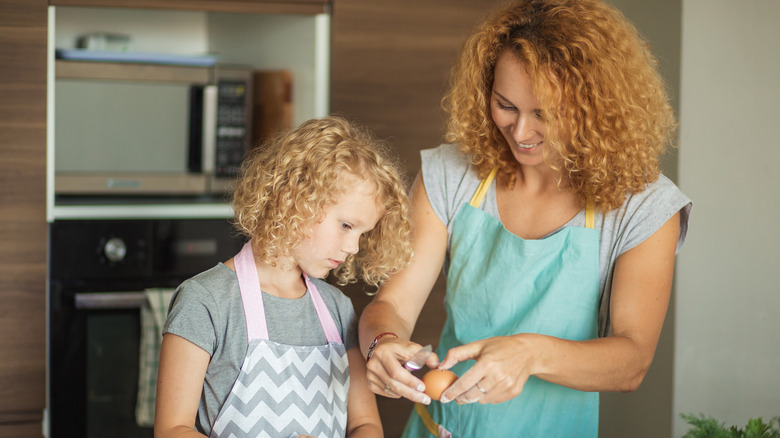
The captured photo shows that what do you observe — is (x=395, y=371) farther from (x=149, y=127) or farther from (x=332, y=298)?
(x=149, y=127)

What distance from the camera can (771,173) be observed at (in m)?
1.77

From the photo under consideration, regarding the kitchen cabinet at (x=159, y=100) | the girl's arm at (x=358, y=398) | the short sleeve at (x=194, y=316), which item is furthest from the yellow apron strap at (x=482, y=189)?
the kitchen cabinet at (x=159, y=100)

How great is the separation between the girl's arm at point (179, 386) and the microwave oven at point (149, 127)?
99 cm

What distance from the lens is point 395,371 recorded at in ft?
3.40

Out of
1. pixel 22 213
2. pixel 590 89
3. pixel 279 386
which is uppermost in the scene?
pixel 590 89

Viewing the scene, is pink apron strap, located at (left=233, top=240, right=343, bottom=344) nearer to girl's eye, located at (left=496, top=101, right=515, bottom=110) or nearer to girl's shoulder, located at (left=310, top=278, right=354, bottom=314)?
girl's shoulder, located at (left=310, top=278, right=354, bottom=314)

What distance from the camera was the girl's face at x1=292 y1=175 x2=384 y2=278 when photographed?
3.83ft

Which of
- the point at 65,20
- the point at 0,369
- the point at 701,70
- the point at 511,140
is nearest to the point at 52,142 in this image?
the point at 0,369

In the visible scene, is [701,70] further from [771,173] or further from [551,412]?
[551,412]

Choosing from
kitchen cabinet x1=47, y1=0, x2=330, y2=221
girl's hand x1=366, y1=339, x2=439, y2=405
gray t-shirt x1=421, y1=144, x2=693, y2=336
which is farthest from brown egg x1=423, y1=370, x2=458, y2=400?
kitchen cabinet x1=47, y1=0, x2=330, y2=221

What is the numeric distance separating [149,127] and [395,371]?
130 cm

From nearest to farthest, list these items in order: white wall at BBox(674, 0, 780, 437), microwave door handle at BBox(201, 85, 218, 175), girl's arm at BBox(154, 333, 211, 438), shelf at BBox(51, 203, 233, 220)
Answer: girl's arm at BBox(154, 333, 211, 438) < white wall at BBox(674, 0, 780, 437) < shelf at BBox(51, 203, 233, 220) < microwave door handle at BBox(201, 85, 218, 175)

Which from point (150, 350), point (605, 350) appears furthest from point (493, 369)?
point (150, 350)

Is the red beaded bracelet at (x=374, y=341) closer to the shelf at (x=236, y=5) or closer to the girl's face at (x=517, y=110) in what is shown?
the girl's face at (x=517, y=110)
